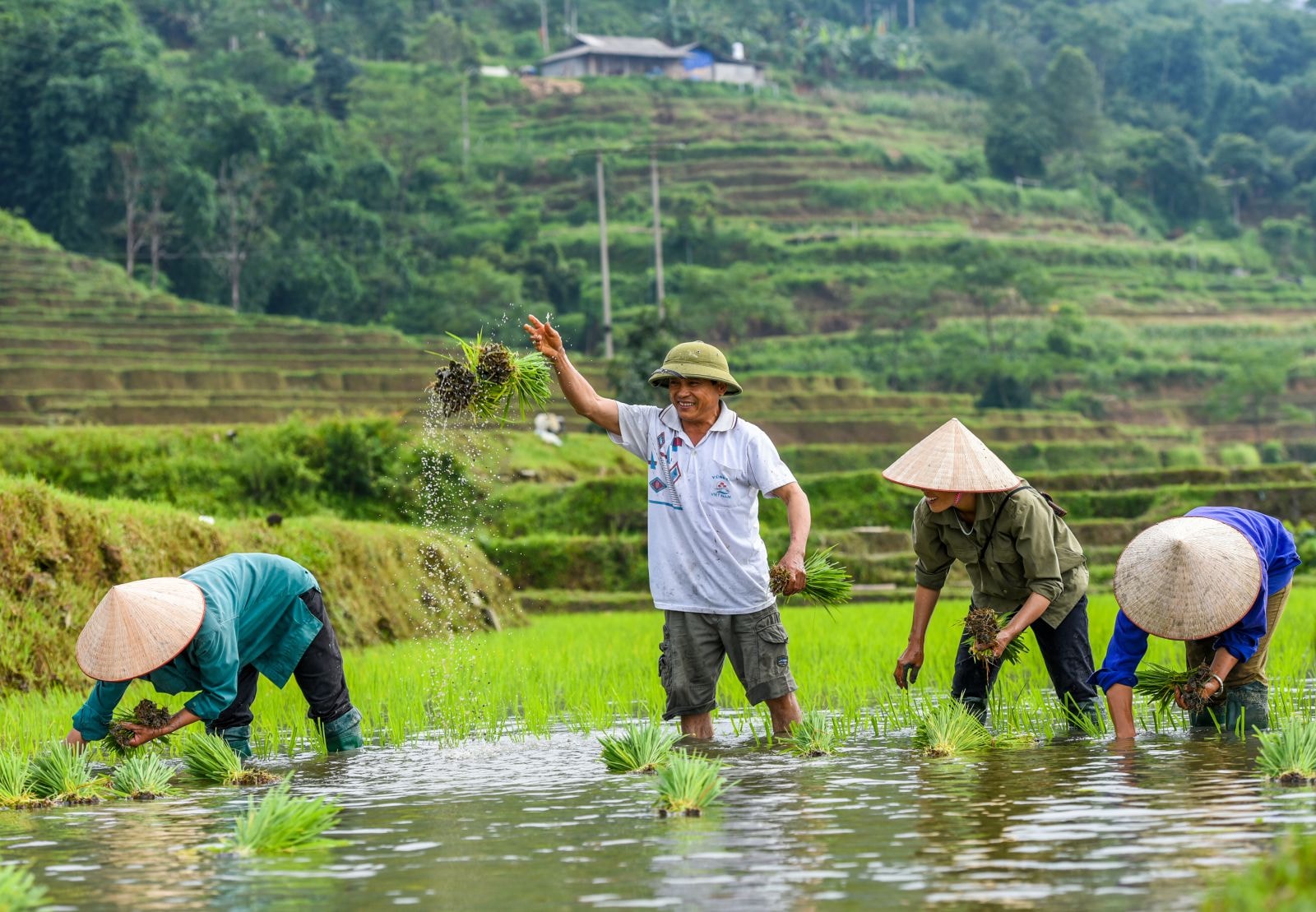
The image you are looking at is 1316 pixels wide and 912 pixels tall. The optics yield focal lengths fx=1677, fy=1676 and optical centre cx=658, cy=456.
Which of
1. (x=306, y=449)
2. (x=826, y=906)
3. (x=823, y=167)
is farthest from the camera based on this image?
(x=823, y=167)

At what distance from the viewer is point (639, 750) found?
5.34 meters

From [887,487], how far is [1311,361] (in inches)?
1282

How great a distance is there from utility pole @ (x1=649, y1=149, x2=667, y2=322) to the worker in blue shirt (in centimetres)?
3030

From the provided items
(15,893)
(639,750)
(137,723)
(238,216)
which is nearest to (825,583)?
(639,750)

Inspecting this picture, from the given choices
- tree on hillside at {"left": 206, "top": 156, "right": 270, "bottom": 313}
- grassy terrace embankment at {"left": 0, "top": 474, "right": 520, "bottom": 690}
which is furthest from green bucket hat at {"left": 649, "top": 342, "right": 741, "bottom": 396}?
tree on hillside at {"left": 206, "top": 156, "right": 270, "bottom": 313}

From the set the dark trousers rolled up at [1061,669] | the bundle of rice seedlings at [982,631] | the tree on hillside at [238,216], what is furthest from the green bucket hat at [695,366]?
the tree on hillside at [238,216]

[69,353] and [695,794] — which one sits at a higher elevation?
[69,353]

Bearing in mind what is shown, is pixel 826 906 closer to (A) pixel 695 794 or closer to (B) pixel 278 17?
(A) pixel 695 794

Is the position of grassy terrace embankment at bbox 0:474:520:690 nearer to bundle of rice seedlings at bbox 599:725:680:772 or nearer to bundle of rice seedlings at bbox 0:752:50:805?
bundle of rice seedlings at bbox 0:752:50:805

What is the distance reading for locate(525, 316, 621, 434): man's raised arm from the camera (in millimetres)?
5625

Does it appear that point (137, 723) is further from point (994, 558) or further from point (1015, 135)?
point (1015, 135)

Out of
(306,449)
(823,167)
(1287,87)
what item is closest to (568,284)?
(823,167)

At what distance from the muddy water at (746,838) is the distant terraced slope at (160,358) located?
77.2 feet

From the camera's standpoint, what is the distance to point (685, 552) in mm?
5637
